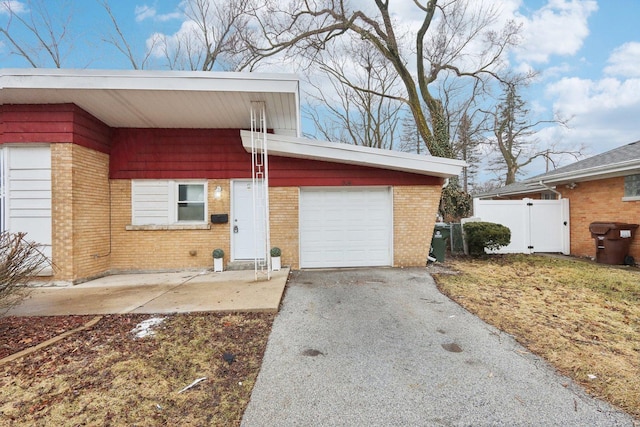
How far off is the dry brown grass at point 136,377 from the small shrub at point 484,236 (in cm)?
737

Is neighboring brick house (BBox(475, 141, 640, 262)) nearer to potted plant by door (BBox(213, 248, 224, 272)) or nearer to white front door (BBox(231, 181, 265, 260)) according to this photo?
white front door (BBox(231, 181, 265, 260))

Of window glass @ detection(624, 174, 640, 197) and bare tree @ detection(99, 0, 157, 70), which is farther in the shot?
bare tree @ detection(99, 0, 157, 70)

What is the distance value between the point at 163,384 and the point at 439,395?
241cm

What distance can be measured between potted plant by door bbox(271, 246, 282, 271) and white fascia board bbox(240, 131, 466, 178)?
227cm

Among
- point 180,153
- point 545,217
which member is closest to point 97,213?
point 180,153

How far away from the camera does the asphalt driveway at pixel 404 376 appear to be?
7.43 ft

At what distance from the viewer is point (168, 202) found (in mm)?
7254

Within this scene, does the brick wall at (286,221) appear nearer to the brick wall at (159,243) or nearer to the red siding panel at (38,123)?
the brick wall at (159,243)

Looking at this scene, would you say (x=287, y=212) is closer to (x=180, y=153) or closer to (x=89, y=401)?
(x=180, y=153)

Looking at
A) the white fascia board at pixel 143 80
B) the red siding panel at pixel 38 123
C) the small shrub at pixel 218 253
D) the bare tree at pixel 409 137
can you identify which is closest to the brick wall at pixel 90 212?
the red siding panel at pixel 38 123

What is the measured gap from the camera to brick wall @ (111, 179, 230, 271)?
7.12 m

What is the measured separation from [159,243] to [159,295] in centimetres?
237

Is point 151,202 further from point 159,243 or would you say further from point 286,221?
point 286,221

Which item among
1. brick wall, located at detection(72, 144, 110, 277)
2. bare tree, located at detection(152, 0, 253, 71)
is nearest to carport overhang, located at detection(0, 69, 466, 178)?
brick wall, located at detection(72, 144, 110, 277)
